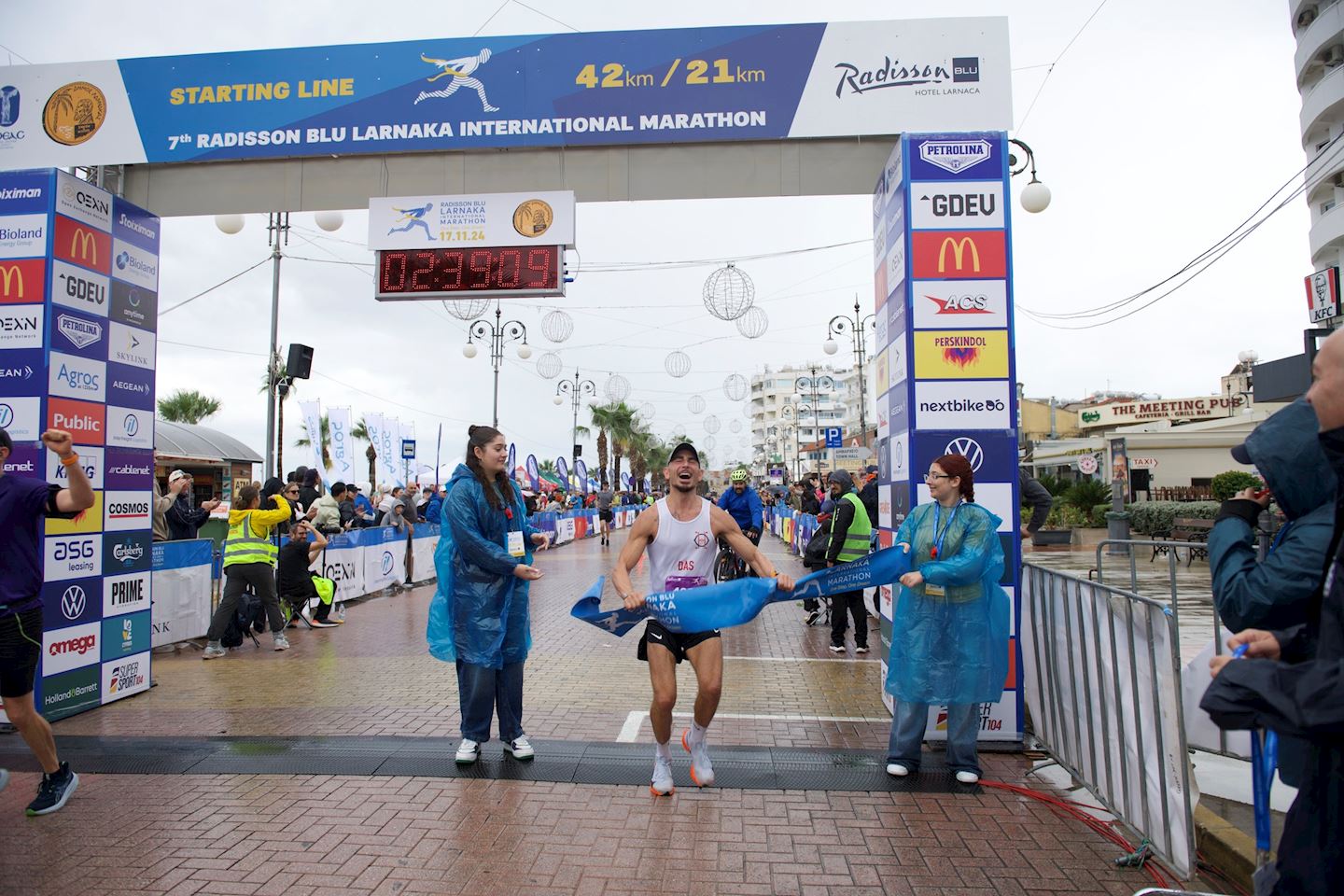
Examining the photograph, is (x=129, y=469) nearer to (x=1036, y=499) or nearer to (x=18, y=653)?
(x=18, y=653)

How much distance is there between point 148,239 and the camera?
7301 mm

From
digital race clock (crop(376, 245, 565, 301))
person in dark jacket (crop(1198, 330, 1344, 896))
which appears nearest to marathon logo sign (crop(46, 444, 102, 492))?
digital race clock (crop(376, 245, 565, 301))

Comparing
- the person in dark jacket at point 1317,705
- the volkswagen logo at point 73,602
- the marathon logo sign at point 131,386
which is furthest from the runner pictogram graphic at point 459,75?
the person in dark jacket at point 1317,705

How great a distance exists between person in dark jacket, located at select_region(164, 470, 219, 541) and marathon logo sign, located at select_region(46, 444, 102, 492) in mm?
3794

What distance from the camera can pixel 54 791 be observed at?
4.37 m

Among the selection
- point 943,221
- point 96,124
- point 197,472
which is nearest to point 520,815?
point 943,221

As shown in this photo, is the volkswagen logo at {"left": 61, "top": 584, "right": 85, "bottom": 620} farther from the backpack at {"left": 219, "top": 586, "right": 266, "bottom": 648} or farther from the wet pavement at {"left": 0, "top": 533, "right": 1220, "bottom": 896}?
the backpack at {"left": 219, "top": 586, "right": 266, "bottom": 648}

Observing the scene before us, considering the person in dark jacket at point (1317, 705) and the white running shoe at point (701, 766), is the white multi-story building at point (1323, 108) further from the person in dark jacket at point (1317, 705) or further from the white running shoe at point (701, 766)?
the person in dark jacket at point (1317, 705)

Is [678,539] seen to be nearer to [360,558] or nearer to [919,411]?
[919,411]

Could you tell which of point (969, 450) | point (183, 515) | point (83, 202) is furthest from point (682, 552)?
point (183, 515)

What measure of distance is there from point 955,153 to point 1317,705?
4.63 m

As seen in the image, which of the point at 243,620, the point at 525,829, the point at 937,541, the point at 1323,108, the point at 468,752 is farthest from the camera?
the point at 1323,108

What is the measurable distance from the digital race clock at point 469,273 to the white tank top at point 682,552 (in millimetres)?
3877

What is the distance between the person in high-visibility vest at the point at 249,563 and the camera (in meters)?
8.92
